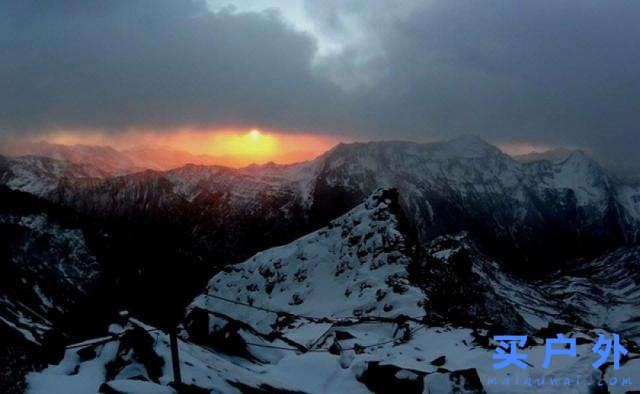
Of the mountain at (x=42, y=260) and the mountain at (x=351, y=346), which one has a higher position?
the mountain at (x=351, y=346)

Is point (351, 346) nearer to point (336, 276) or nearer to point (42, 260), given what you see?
point (336, 276)

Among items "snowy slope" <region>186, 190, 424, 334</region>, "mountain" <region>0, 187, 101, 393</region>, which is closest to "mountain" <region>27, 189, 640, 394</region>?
"snowy slope" <region>186, 190, 424, 334</region>

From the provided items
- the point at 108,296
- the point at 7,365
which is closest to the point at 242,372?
the point at 7,365

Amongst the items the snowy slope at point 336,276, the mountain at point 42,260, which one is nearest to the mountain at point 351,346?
the snowy slope at point 336,276

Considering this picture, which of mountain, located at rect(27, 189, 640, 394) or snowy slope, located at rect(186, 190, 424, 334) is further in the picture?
snowy slope, located at rect(186, 190, 424, 334)

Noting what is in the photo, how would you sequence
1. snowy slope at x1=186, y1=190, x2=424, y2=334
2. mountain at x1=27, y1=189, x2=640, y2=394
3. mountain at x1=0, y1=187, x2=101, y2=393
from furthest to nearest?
mountain at x1=0, y1=187, x2=101, y2=393
snowy slope at x1=186, y1=190, x2=424, y2=334
mountain at x1=27, y1=189, x2=640, y2=394

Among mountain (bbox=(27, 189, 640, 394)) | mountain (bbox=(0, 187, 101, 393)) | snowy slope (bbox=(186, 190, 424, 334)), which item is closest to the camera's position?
mountain (bbox=(27, 189, 640, 394))

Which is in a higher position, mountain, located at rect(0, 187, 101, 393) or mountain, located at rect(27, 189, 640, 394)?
mountain, located at rect(27, 189, 640, 394)

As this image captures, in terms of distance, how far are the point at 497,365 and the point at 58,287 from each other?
6210 inches

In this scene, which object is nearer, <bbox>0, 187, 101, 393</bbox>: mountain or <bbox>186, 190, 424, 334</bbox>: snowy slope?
<bbox>186, 190, 424, 334</bbox>: snowy slope

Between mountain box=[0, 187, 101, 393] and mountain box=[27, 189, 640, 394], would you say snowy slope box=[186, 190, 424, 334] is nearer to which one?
mountain box=[27, 189, 640, 394]

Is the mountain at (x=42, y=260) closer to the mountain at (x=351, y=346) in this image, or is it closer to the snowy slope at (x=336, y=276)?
the snowy slope at (x=336, y=276)

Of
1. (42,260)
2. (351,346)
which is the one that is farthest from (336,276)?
(42,260)

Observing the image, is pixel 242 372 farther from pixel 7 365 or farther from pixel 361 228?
pixel 361 228
